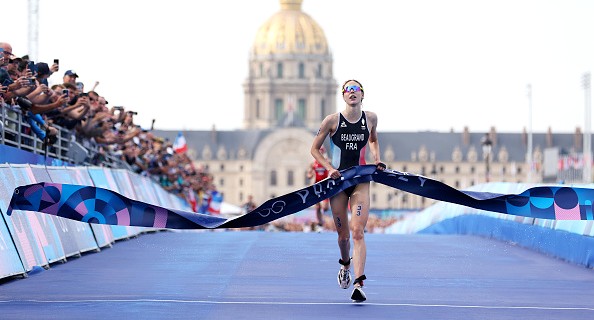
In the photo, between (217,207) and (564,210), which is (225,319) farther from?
(217,207)

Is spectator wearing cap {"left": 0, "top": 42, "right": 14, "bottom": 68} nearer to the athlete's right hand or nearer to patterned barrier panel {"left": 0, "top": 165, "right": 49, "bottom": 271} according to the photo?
patterned barrier panel {"left": 0, "top": 165, "right": 49, "bottom": 271}

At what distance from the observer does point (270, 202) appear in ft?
46.7

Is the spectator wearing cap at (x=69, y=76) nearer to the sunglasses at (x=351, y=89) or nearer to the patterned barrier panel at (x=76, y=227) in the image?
the patterned barrier panel at (x=76, y=227)

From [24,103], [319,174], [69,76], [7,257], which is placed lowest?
[7,257]

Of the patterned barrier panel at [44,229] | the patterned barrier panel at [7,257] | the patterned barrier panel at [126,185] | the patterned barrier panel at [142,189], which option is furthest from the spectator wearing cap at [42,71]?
the patterned barrier panel at [7,257]

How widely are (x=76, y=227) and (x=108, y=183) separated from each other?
510 centimetres

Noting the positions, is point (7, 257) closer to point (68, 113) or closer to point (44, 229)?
point (44, 229)

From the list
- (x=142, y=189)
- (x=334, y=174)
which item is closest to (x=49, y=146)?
(x=142, y=189)

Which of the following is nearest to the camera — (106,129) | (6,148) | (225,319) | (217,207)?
(225,319)

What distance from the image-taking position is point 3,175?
15.8m

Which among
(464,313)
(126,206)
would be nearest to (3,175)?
(126,206)

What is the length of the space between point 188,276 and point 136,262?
2.39 m

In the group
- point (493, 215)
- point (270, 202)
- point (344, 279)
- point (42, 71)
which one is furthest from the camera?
point (493, 215)

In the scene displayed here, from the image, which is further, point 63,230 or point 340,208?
point 63,230
